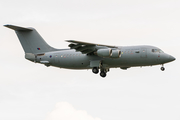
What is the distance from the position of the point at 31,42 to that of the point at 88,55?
640 cm

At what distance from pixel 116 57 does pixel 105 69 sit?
13.0 feet

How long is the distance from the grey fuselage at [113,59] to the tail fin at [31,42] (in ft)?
2.38

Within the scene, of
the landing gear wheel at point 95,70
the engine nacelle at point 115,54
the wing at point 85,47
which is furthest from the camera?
the landing gear wheel at point 95,70

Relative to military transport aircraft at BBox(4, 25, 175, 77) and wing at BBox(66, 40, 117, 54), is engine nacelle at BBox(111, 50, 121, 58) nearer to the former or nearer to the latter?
military transport aircraft at BBox(4, 25, 175, 77)

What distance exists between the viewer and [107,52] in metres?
28.7

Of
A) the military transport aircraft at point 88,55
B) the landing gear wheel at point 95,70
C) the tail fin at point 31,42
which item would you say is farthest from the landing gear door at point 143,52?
the tail fin at point 31,42

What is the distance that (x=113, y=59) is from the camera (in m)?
29.8

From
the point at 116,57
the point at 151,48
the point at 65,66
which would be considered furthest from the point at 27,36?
the point at 151,48

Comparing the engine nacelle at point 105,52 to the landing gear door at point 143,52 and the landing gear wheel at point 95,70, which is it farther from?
the landing gear door at point 143,52

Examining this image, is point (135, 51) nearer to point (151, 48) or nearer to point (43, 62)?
point (151, 48)

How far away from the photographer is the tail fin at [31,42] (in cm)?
3322

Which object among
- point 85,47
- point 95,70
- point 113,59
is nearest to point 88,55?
point 85,47

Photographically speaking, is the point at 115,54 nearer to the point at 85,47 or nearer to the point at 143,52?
the point at 143,52

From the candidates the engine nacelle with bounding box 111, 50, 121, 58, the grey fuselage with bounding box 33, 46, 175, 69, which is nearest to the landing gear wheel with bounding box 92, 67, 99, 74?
the grey fuselage with bounding box 33, 46, 175, 69
